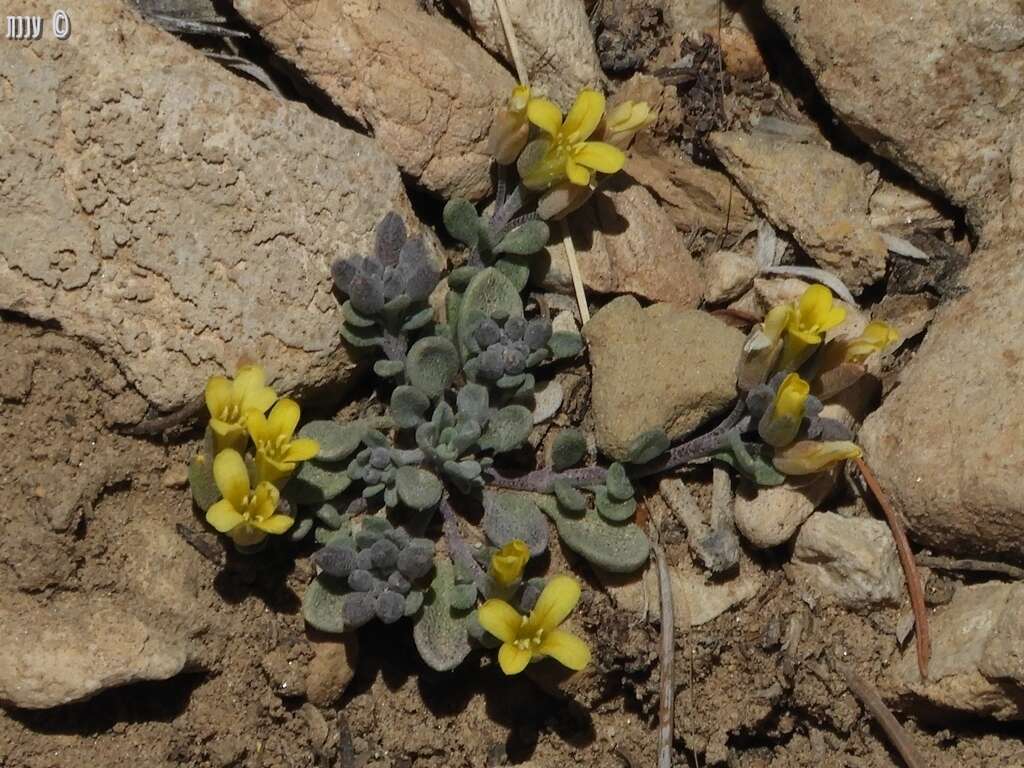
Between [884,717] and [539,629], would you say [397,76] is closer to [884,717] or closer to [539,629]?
[539,629]

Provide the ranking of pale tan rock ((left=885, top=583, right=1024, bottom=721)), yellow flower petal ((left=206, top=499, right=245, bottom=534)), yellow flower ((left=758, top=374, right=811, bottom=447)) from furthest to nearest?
1. yellow flower ((left=758, top=374, right=811, bottom=447))
2. pale tan rock ((left=885, top=583, right=1024, bottom=721))
3. yellow flower petal ((left=206, top=499, right=245, bottom=534))

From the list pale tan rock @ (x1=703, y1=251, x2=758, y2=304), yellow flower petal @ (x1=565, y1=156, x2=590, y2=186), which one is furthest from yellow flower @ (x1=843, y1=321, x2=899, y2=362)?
yellow flower petal @ (x1=565, y1=156, x2=590, y2=186)

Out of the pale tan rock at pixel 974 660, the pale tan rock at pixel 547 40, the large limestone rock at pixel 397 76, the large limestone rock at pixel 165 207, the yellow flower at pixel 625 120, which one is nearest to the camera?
the large limestone rock at pixel 165 207

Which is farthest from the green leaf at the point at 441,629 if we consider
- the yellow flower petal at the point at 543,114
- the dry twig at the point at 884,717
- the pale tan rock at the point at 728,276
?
the yellow flower petal at the point at 543,114

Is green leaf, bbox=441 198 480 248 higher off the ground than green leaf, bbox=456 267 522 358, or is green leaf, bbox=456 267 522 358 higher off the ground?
green leaf, bbox=441 198 480 248

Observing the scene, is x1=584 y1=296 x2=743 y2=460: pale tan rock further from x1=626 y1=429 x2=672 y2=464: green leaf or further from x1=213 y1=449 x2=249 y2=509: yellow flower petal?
x1=213 y1=449 x2=249 y2=509: yellow flower petal

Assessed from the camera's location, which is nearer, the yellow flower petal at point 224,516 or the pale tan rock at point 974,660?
the yellow flower petal at point 224,516

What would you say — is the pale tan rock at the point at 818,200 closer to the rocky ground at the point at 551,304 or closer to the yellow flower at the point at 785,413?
the rocky ground at the point at 551,304

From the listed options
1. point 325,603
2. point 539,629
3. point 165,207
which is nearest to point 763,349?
point 539,629
